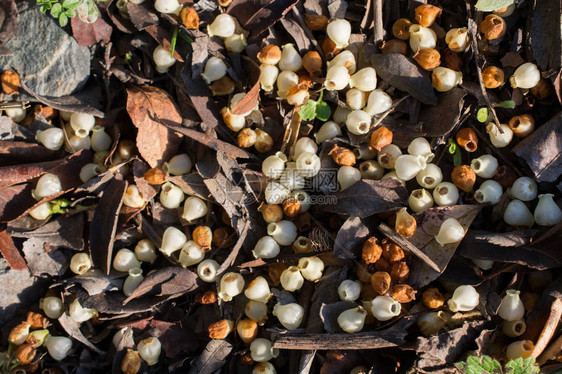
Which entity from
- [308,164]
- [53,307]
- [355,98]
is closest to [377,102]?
[355,98]

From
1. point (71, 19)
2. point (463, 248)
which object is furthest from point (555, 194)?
point (71, 19)

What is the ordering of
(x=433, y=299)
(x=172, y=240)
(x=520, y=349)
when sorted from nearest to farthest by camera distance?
1. (x=520, y=349)
2. (x=433, y=299)
3. (x=172, y=240)

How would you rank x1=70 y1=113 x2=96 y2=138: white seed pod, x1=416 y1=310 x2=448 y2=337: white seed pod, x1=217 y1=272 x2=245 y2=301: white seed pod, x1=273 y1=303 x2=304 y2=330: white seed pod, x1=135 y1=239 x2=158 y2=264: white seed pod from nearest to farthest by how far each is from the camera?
x1=416 y1=310 x2=448 y2=337: white seed pod < x1=273 y1=303 x2=304 y2=330: white seed pod < x1=217 y1=272 x2=245 y2=301: white seed pod < x1=135 y1=239 x2=158 y2=264: white seed pod < x1=70 y1=113 x2=96 y2=138: white seed pod

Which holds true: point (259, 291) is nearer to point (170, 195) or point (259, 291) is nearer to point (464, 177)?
point (170, 195)

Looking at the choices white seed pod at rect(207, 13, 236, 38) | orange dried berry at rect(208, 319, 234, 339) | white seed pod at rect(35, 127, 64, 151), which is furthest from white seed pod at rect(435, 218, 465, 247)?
white seed pod at rect(35, 127, 64, 151)

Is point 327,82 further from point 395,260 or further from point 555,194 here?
point 555,194

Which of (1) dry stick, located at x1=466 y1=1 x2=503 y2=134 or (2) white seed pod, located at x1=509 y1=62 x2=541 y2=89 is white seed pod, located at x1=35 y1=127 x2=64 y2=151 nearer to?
(1) dry stick, located at x1=466 y1=1 x2=503 y2=134
